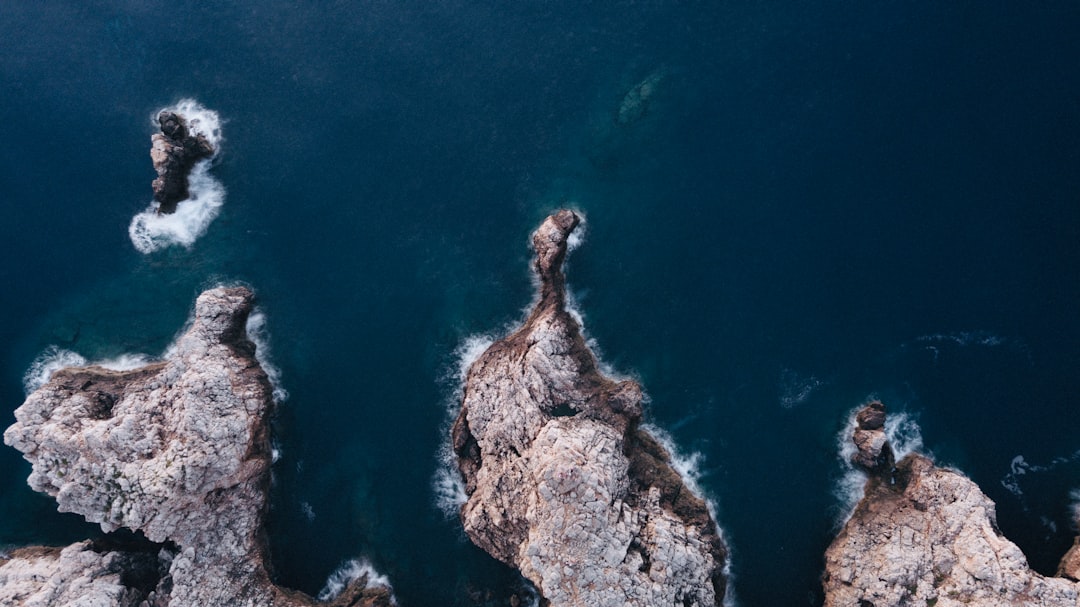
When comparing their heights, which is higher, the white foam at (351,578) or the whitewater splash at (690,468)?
the whitewater splash at (690,468)

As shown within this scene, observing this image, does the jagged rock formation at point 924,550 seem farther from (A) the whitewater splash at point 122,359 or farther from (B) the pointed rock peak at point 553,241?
(A) the whitewater splash at point 122,359

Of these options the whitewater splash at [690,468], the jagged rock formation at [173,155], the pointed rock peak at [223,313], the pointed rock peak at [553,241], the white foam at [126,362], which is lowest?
the whitewater splash at [690,468]

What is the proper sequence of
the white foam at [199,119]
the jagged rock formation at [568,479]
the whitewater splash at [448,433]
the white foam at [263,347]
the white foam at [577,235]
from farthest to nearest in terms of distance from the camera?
the white foam at [199,119], the white foam at [263,347], the white foam at [577,235], the whitewater splash at [448,433], the jagged rock formation at [568,479]

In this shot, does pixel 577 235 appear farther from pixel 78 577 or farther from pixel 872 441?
pixel 78 577

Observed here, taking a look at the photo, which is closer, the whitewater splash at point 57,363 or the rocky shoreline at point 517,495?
the rocky shoreline at point 517,495

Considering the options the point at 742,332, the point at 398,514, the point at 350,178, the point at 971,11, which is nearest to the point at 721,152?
the point at 742,332

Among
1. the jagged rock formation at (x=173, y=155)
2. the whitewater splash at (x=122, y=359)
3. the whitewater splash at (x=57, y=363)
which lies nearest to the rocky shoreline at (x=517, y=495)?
the whitewater splash at (x=122, y=359)

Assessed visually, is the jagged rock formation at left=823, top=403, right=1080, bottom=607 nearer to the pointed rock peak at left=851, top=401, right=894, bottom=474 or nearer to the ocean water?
the pointed rock peak at left=851, top=401, right=894, bottom=474

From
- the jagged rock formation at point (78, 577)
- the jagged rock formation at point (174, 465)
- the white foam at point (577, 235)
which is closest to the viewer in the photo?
the jagged rock formation at point (78, 577)
